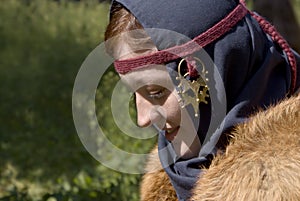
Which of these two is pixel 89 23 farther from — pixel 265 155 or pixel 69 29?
pixel 265 155

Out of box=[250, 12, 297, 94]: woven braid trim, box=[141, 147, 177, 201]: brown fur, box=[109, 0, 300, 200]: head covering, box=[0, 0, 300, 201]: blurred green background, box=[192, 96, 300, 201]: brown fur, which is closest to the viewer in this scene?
box=[192, 96, 300, 201]: brown fur

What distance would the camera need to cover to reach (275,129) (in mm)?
2023

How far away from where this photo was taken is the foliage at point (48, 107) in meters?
4.01

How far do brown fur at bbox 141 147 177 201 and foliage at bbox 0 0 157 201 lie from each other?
0.59 m

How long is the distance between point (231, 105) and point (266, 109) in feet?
0.39

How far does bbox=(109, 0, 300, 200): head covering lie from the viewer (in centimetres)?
218

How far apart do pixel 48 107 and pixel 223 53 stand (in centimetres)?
784

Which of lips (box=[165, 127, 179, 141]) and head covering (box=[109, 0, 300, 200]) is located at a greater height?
head covering (box=[109, 0, 300, 200])

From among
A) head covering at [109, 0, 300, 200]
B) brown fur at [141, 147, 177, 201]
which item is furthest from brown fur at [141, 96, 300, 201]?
brown fur at [141, 147, 177, 201]

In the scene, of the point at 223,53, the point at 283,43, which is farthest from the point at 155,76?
the point at 283,43

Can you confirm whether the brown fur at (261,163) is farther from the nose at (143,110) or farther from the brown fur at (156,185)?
the brown fur at (156,185)

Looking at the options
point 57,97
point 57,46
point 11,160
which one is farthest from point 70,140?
point 57,46

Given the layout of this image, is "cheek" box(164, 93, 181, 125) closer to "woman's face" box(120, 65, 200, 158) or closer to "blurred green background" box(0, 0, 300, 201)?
"woman's face" box(120, 65, 200, 158)

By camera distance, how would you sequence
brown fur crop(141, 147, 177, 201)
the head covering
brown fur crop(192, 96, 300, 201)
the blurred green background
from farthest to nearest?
the blurred green background, brown fur crop(141, 147, 177, 201), the head covering, brown fur crop(192, 96, 300, 201)
